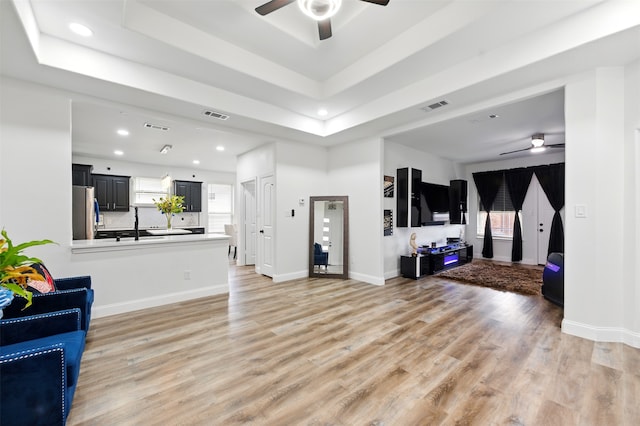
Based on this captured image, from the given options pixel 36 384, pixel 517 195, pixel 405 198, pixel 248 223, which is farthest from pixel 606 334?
pixel 248 223

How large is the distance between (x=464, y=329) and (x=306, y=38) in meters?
3.82

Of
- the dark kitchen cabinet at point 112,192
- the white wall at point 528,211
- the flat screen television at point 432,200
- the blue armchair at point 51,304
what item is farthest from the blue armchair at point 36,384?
the white wall at point 528,211

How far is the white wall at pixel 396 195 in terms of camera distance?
5582mm

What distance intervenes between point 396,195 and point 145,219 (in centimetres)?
725

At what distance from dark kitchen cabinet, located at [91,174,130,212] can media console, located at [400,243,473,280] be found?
7506mm

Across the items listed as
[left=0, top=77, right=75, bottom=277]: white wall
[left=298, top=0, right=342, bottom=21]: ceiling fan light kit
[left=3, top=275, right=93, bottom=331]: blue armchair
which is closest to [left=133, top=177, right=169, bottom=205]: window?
[left=0, top=77, right=75, bottom=277]: white wall

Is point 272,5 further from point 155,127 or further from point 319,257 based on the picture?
point 319,257

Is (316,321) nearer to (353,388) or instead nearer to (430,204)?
(353,388)

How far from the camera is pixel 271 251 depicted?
5.57 metres

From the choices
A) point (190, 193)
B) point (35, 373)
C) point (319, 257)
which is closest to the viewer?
point (35, 373)

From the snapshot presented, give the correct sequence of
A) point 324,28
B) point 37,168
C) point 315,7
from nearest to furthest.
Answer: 1. point 315,7
2. point 324,28
3. point 37,168

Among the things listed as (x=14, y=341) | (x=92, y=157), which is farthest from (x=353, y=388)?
(x=92, y=157)

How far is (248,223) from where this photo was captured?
6879 mm

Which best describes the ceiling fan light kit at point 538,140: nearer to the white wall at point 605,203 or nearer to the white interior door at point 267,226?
the white wall at point 605,203
